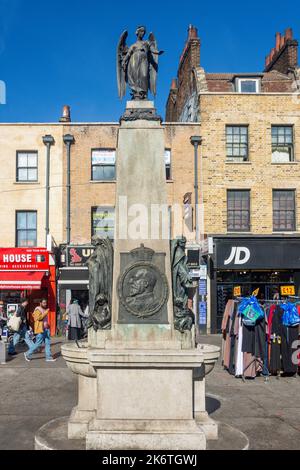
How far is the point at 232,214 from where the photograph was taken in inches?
876

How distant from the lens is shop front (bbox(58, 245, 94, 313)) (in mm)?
20969

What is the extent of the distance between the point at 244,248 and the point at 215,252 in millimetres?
1327

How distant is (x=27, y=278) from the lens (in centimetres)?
2116

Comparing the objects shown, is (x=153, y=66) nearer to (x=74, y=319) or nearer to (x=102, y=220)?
(x=74, y=319)

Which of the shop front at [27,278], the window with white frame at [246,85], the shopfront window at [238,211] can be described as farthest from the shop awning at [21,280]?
the window with white frame at [246,85]

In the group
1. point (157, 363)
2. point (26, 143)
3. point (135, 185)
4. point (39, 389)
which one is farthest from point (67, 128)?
point (157, 363)

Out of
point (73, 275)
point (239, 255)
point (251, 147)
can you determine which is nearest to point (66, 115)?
point (73, 275)

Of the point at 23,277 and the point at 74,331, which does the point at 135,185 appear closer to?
the point at 74,331

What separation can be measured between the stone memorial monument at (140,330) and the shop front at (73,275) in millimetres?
13919

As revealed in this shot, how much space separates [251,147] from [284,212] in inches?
133

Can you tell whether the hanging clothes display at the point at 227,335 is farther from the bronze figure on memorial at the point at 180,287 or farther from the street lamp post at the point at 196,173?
the street lamp post at the point at 196,173

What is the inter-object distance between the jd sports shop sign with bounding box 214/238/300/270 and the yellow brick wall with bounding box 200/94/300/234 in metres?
1.51

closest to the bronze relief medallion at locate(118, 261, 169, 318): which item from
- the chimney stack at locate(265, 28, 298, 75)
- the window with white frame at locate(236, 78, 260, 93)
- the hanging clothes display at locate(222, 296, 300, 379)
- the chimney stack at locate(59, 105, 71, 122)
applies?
the hanging clothes display at locate(222, 296, 300, 379)

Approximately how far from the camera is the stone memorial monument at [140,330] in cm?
617
